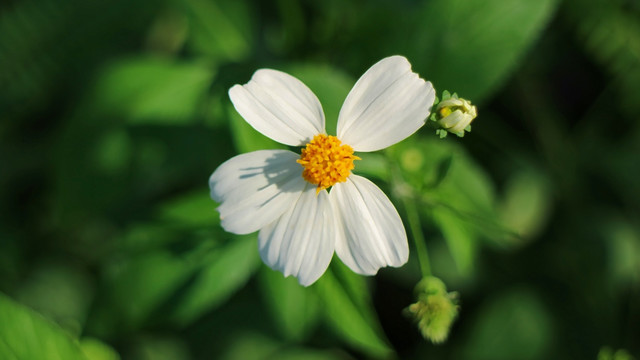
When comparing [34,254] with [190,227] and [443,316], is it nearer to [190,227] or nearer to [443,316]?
[190,227]

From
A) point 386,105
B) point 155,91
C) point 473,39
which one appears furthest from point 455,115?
point 155,91

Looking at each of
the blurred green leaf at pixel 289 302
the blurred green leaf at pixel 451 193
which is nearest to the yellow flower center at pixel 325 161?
the blurred green leaf at pixel 451 193

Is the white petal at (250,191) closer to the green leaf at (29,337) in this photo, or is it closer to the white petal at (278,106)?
the white petal at (278,106)

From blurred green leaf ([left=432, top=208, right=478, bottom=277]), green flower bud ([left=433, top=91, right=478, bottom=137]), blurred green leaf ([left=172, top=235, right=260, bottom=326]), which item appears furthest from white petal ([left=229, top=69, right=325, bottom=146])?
blurred green leaf ([left=432, top=208, right=478, bottom=277])

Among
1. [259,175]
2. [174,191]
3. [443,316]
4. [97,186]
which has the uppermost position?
[259,175]

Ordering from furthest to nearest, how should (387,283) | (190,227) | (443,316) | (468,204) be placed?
(387,283)
(468,204)
(190,227)
(443,316)

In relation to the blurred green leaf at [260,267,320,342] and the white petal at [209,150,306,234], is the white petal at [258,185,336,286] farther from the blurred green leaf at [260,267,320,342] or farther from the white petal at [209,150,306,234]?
the blurred green leaf at [260,267,320,342]

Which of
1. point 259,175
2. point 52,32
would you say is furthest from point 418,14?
point 52,32
